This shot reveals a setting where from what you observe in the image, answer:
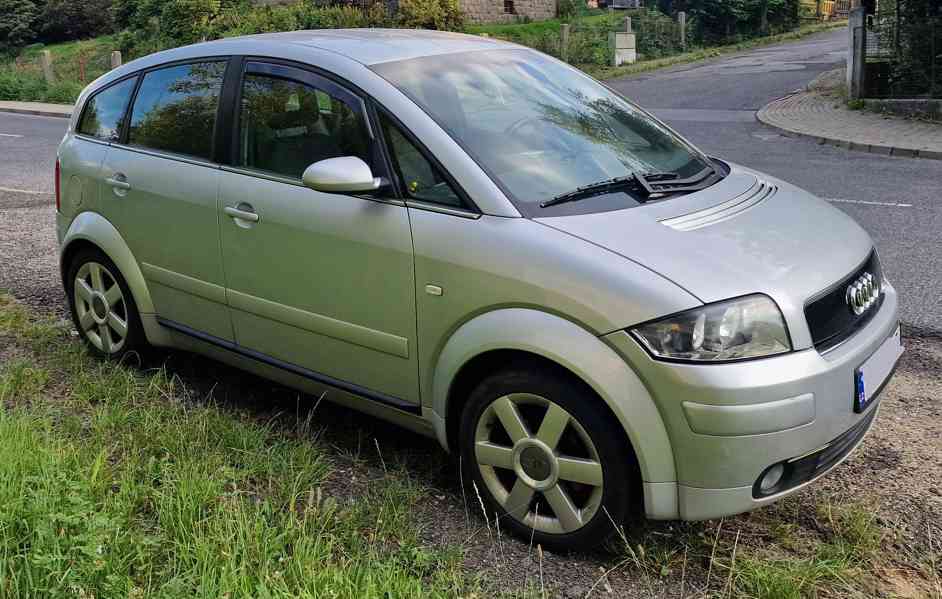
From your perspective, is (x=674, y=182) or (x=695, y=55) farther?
(x=695, y=55)

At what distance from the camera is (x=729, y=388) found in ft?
8.87

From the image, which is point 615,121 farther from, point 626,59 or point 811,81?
point 626,59

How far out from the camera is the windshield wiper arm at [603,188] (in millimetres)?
3291

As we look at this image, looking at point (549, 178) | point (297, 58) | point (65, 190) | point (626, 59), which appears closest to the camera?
point (549, 178)

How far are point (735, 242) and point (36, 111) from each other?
74.1 feet

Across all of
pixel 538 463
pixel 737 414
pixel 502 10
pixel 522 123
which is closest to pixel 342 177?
pixel 522 123

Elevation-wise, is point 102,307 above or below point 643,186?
below

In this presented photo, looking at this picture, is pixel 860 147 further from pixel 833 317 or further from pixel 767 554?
pixel 767 554

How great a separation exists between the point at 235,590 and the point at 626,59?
27976 mm

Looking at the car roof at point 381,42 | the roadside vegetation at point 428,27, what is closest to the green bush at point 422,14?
the roadside vegetation at point 428,27

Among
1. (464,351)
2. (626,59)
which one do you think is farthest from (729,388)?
(626,59)

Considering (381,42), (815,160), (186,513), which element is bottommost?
(815,160)

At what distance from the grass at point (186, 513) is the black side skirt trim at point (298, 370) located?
0.27 metres

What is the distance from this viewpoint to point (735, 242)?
3.07m
